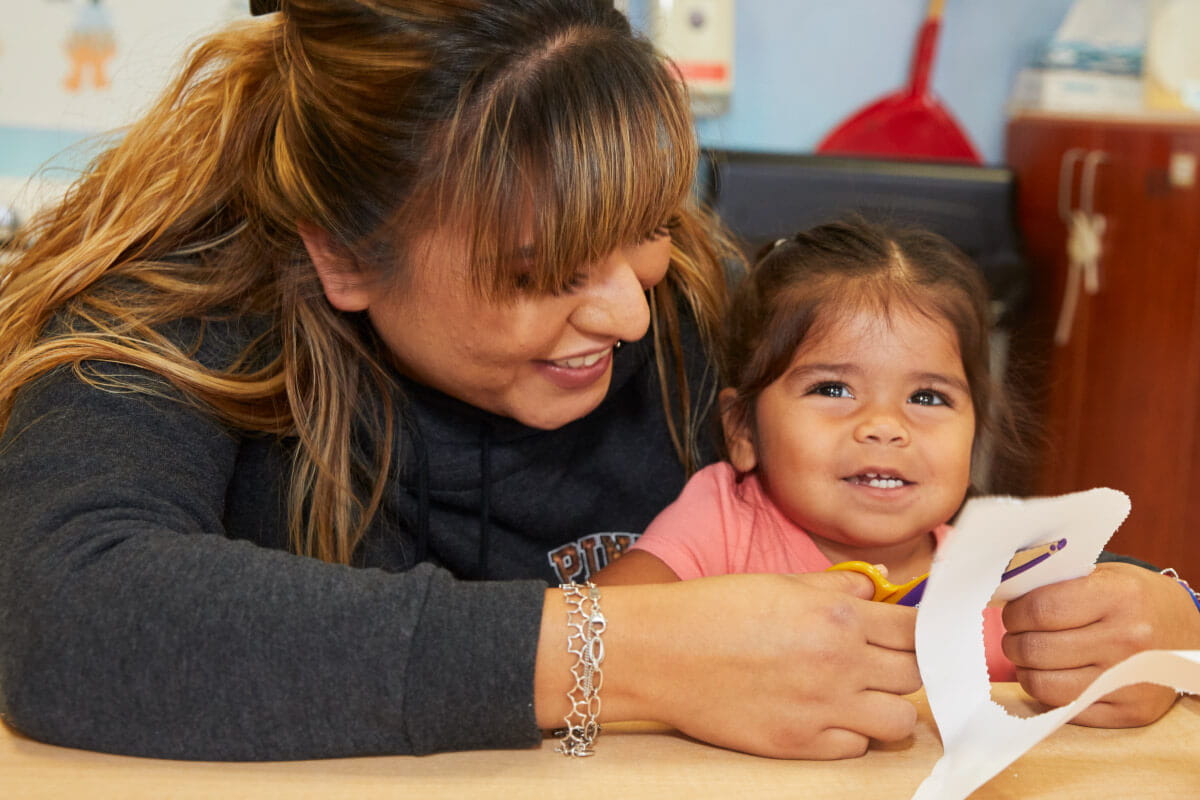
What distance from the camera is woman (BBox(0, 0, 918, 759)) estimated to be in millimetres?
708

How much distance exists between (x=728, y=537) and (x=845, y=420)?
157 millimetres

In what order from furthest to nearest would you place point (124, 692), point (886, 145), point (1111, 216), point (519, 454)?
point (886, 145) < point (1111, 216) < point (519, 454) < point (124, 692)

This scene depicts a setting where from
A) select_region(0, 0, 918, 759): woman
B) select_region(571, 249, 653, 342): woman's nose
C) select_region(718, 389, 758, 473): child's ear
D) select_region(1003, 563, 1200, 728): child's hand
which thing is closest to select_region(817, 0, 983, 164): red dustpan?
select_region(0, 0, 918, 759): woman

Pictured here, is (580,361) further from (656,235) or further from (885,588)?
(885,588)

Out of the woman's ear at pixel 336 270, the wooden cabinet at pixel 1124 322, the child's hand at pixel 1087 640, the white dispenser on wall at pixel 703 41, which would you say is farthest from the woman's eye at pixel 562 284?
the white dispenser on wall at pixel 703 41

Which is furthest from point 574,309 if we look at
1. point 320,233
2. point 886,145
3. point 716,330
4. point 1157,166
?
point 886,145

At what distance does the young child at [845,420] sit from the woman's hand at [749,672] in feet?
0.97

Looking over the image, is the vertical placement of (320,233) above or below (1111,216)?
above

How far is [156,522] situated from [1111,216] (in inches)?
86.2

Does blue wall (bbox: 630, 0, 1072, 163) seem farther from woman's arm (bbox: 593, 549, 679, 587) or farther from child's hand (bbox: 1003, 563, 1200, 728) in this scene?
child's hand (bbox: 1003, 563, 1200, 728)

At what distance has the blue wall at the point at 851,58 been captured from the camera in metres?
2.86

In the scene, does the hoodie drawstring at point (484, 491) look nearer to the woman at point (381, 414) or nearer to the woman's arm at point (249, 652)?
the woman at point (381, 414)

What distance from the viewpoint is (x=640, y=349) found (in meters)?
1.22

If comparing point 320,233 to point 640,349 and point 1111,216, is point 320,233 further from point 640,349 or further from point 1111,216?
point 1111,216
